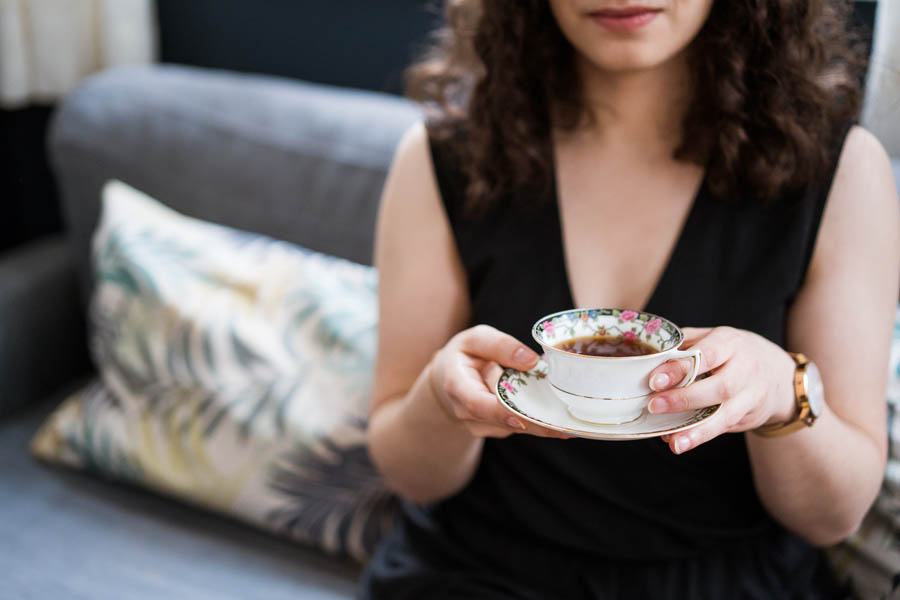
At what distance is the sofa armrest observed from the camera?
1516 mm

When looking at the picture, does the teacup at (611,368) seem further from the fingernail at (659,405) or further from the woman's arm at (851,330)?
the woman's arm at (851,330)

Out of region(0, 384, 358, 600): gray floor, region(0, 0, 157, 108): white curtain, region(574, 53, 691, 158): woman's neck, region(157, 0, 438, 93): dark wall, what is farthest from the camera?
region(0, 0, 157, 108): white curtain

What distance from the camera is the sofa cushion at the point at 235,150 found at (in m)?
1.38

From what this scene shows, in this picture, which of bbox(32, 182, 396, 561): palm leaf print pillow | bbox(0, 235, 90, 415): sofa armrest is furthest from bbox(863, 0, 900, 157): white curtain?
bbox(0, 235, 90, 415): sofa armrest

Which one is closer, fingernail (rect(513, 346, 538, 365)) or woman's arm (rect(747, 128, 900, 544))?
fingernail (rect(513, 346, 538, 365))

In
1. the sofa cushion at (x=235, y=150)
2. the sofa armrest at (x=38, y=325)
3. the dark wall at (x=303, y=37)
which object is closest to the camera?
the sofa cushion at (x=235, y=150)

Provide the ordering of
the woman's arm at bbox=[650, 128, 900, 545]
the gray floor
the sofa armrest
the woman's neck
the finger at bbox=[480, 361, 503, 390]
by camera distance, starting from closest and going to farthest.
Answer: the finger at bbox=[480, 361, 503, 390]
the woman's arm at bbox=[650, 128, 900, 545]
the woman's neck
the gray floor
the sofa armrest

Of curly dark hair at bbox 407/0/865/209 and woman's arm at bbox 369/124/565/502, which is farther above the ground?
curly dark hair at bbox 407/0/865/209

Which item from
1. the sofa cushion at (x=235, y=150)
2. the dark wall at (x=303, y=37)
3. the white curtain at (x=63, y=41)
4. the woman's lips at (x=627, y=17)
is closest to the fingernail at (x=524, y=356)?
the woman's lips at (x=627, y=17)

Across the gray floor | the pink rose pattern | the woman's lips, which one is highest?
the woman's lips

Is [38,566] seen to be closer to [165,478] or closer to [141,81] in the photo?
[165,478]

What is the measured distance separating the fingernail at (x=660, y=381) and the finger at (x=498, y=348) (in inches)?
3.7

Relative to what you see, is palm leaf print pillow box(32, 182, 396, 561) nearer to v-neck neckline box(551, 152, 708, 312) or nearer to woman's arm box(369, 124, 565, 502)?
woman's arm box(369, 124, 565, 502)

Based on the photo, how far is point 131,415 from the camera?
1.33 meters
